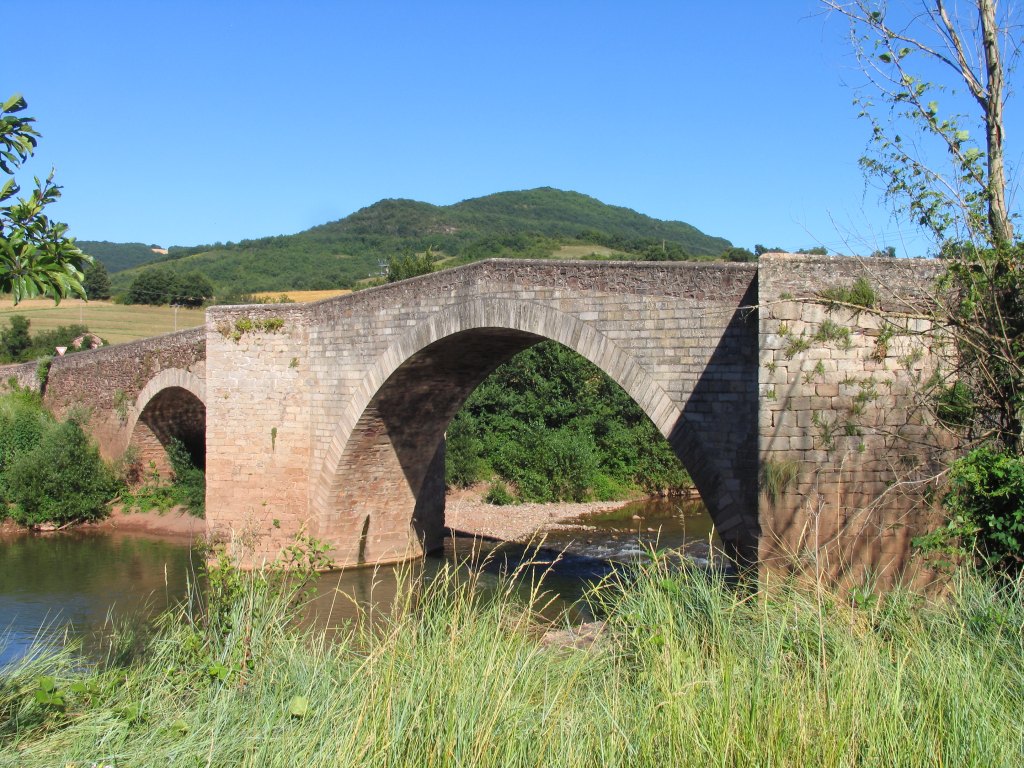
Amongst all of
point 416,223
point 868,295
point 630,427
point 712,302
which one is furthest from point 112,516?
point 416,223

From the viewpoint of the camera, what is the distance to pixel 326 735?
3855 millimetres

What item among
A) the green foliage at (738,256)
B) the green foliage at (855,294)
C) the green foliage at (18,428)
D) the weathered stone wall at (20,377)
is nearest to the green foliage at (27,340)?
the weathered stone wall at (20,377)

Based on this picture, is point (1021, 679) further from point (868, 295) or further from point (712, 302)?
point (712, 302)

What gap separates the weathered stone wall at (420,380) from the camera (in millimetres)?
9312

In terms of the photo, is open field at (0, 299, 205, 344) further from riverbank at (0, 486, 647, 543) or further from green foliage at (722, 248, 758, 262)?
green foliage at (722, 248, 758, 262)

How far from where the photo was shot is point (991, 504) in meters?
6.34

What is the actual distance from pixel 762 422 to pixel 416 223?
7197cm

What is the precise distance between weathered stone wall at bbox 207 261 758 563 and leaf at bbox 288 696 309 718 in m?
5.85

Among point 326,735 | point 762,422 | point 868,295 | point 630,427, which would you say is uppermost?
point 868,295

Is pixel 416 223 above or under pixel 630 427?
above

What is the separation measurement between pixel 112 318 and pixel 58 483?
21497 millimetres

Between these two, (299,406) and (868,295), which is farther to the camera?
(299,406)

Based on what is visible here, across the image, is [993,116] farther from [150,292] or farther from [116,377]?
[150,292]

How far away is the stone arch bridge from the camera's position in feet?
24.2
